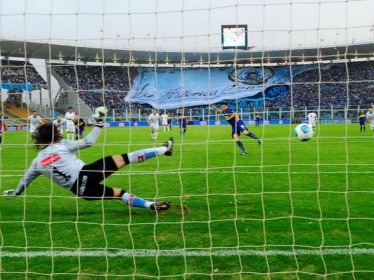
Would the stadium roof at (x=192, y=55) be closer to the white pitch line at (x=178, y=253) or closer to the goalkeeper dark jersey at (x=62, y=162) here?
the goalkeeper dark jersey at (x=62, y=162)

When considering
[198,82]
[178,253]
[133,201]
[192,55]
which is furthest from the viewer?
[198,82]

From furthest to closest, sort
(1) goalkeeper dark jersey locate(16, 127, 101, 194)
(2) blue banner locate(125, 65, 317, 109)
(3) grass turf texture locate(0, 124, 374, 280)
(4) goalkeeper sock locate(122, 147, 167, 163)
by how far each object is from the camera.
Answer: (2) blue banner locate(125, 65, 317, 109)
(4) goalkeeper sock locate(122, 147, 167, 163)
(1) goalkeeper dark jersey locate(16, 127, 101, 194)
(3) grass turf texture locate(0, 124, 374, 280)

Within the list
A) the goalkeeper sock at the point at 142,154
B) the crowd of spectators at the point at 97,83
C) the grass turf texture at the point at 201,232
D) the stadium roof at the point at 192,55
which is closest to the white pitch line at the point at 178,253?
the grass turf texture at the point at 201,232

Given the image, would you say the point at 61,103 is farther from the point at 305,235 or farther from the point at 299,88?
the point at 299,88

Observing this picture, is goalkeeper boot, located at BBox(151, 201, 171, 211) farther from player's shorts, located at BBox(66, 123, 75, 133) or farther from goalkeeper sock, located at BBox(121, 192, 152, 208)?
player's shorts, located at BBox(66, 123, 75, 133)

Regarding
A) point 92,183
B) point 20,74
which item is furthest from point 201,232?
point 20,74

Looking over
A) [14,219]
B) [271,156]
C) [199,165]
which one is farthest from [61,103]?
[14,219]

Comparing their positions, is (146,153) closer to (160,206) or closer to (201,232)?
(160,206)

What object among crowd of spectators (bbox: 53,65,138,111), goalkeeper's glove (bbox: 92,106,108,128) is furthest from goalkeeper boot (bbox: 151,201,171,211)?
crowd of spectators (bbox: 53,65,138,111)

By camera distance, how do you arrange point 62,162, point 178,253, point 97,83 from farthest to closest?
1. point 97,83
2. point 62,162
3. point 178,253

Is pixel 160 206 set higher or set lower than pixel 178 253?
higher

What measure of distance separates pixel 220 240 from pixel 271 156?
9.24 m

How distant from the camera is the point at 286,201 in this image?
718 cm

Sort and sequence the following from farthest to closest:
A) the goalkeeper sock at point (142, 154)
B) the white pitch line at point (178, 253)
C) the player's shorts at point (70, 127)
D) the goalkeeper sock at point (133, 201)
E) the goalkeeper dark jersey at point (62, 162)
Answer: the player's shorts at point (70, 127), the goalkeeper sock at point (142, 154), the goalkeeper sock at point (133, 201), the goalkeeper dark jersey at point (62, 162), the white pitch line at point (178, 253)
